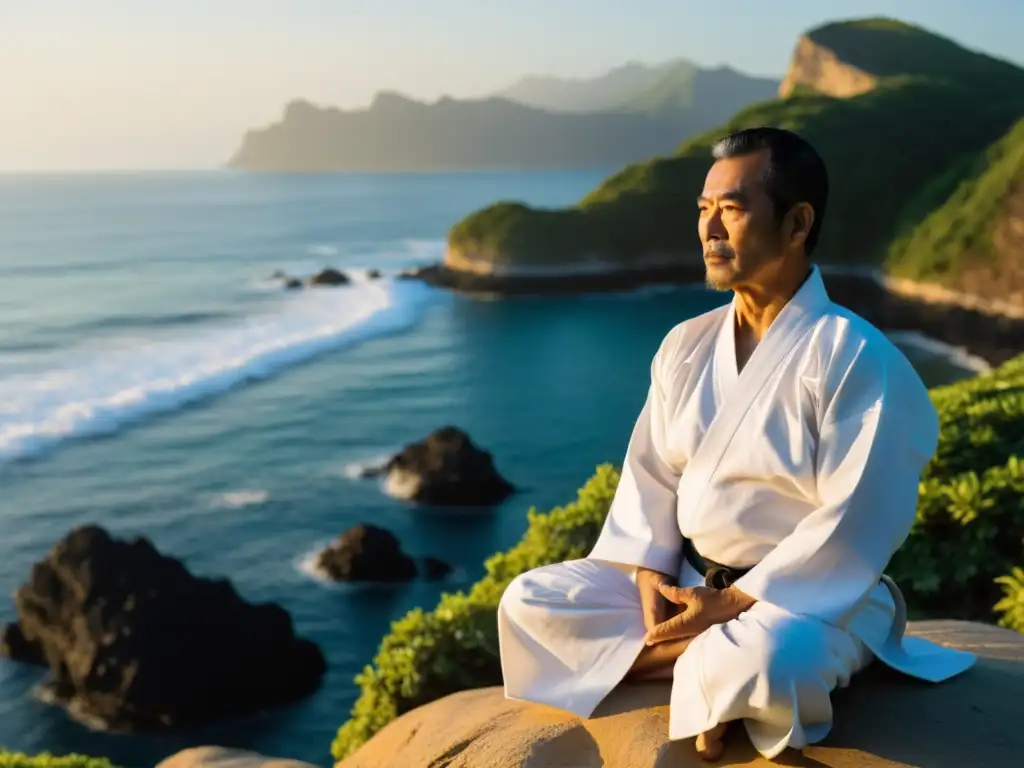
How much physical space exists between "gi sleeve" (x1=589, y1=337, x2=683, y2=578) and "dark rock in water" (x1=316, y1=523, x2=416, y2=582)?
11.4 meters

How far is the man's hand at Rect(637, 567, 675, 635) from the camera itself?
3.07m

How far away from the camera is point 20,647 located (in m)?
12.8

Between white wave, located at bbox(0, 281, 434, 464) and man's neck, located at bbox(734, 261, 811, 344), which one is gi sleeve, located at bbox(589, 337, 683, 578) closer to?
man's neck, located at bbox(734, 261, 811, 344)

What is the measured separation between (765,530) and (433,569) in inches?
482

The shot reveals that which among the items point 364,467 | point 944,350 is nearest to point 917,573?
point 364,467

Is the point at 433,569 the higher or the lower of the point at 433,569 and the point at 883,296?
the lower

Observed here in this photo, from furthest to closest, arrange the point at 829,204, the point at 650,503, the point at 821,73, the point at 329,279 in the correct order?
1. the point at 821,73
2. the point at 829,204
3. the point at 329,279
4. the point at 650,503

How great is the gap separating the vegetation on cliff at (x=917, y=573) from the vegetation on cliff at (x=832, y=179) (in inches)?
1582

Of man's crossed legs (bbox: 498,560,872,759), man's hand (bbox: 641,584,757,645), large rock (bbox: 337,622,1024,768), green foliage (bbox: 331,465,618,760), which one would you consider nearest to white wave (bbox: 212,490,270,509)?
green foliage (bbox: 331,465,618,760)

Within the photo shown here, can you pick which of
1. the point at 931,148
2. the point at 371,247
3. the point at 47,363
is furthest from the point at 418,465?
the point at 371,247

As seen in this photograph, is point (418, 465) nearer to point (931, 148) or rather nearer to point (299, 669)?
point (299, 669)

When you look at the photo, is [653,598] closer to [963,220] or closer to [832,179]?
[963,220]

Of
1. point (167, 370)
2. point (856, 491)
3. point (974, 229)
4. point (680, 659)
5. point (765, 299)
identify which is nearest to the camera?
point (856, 491)

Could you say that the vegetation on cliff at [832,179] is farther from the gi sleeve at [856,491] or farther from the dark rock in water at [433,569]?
the gi sleeve at [856,491]
